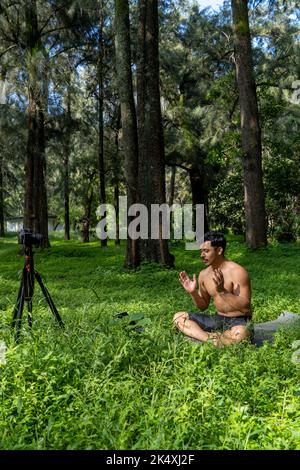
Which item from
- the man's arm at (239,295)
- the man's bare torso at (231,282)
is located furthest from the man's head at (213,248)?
the man's arm at (239,295)

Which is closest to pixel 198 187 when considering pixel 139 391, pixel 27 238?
pixel 27 238

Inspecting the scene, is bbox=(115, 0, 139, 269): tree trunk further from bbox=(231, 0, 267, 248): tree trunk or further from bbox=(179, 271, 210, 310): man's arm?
bbox=(179, 271, 210, 310): man's arm

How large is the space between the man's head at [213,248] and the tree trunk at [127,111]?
6.82 m

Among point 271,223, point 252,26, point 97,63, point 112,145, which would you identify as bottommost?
point 271,223

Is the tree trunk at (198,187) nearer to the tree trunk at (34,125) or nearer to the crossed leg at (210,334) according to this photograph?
the tree trunk at (34,125)

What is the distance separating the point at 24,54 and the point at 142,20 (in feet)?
22.6

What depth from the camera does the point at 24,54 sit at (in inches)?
697

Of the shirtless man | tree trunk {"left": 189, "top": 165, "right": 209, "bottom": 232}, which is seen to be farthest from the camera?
tree trunk {"left": 189, "top": 165, "right": 209, "bottom": 232}

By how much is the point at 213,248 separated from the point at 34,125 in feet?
48.5

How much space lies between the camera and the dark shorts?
5352 millimetres

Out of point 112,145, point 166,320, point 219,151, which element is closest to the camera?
point 166,320

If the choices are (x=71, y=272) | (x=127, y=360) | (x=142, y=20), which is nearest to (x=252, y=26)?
(x=142, y=20)

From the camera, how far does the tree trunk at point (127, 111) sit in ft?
40.4

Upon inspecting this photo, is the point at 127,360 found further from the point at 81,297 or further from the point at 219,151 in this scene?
the point at 219,151
